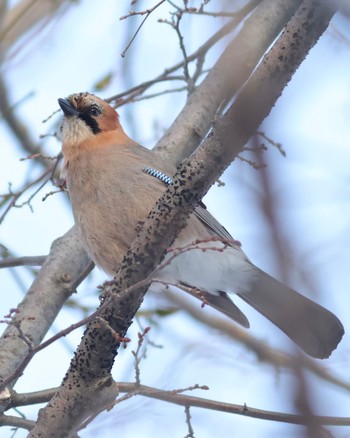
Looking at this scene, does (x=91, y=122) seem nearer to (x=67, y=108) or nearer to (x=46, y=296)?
(x=67, y=108)

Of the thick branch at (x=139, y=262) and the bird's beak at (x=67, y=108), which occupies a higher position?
the bird's beak at (x=67, y=108)

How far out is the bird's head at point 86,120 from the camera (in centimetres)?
588

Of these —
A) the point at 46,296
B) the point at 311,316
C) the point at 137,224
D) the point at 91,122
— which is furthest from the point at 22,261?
the point at 311,316

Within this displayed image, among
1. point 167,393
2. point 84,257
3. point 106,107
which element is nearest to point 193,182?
point 167,393

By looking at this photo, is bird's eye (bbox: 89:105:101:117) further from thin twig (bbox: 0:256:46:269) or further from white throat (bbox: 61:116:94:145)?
thin twig (bbox: 0:256:46:269)

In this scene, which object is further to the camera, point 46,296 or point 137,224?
point 46,296

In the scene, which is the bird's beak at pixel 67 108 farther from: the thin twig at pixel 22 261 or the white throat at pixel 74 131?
the thin twig at pixel 22 261

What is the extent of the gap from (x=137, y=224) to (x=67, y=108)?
1.58 meters

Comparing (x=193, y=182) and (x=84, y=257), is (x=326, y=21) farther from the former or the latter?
(x=84, y=257)

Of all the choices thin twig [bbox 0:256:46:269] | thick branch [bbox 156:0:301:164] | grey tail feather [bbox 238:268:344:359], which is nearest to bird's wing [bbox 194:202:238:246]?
grey tail feather [bbox 238:268:344:359]

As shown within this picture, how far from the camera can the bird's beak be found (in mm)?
5945

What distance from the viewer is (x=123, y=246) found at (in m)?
4.99

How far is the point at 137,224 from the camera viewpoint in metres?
4.90

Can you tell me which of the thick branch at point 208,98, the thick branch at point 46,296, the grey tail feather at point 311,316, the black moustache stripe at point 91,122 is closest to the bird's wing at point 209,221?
the grey tail feather at point 311,316
